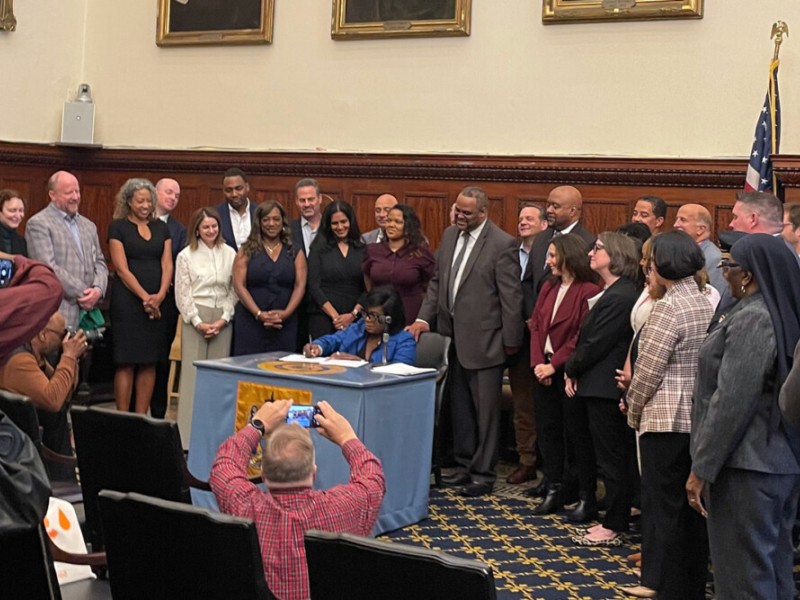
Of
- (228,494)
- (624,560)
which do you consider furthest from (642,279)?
(228,494)

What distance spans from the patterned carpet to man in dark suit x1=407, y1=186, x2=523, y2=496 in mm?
343

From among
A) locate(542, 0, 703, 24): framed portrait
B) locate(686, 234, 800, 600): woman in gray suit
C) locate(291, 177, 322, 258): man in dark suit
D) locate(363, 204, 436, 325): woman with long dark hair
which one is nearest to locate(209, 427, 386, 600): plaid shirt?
locate(686, 234, 800, 600): woman in gray suit

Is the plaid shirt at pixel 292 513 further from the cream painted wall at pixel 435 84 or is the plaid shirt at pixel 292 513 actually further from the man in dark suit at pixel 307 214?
the cream painted wall at pixel 435 84

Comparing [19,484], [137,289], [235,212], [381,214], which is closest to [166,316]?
[137,289]

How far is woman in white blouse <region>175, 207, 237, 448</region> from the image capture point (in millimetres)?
8102

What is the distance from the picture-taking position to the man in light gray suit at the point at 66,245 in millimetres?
8344

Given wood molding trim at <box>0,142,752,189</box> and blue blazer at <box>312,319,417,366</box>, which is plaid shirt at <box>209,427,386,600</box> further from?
wood molding trim at <box>0,142,752,189</box>

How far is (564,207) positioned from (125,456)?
13.9 feet

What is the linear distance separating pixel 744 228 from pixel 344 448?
11.4 feet

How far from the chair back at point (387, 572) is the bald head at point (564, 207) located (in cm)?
511

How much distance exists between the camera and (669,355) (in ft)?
16.3

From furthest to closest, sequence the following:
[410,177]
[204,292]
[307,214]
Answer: [410,177]
[307,214]
[204,292]

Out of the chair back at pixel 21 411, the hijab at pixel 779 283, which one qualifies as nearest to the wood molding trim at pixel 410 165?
the hijab at pixel 779 283

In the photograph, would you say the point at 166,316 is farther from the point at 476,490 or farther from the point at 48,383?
the point at 48,383
